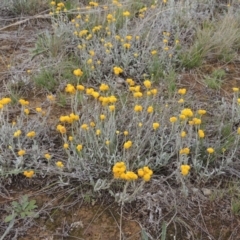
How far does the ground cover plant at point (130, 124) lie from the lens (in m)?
2.26

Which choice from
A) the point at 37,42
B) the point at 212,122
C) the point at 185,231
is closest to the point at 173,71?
the point at 212,122

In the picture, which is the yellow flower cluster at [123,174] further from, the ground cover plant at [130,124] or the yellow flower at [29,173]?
the yellow flower at [29,173]

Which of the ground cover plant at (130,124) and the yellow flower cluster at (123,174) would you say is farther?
the ground cover plant at (130,124)

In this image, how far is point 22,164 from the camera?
2416 millimetres

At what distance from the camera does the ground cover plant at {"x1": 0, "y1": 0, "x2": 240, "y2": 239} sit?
2.26 metres

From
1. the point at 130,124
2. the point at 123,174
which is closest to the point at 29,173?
the point at 123,174

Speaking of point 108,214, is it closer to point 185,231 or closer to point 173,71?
point 185,231

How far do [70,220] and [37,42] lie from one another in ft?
6.21

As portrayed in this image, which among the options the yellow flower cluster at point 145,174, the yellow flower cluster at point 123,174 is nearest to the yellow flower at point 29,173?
the yellow flower cluster at point 123,174

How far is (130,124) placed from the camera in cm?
258

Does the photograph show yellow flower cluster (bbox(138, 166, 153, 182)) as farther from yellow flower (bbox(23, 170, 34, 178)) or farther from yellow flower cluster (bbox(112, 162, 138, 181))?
yellow flower (bbox(23, 170, 34, 178))

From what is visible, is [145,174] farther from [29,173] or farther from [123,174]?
[29,173]

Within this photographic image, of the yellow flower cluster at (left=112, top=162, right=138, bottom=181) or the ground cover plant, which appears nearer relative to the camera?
the yellow flower cluster at (left=112, top=162, right=138, bottom=181)

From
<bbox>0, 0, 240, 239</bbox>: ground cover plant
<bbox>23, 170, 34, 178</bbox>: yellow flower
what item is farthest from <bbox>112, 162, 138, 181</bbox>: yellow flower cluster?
<bbox>23, 170, 34, 178</bbox>: yellow flower
